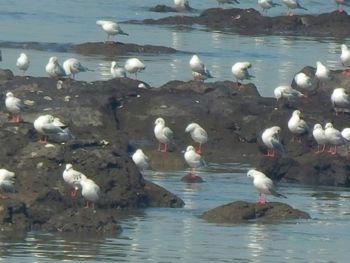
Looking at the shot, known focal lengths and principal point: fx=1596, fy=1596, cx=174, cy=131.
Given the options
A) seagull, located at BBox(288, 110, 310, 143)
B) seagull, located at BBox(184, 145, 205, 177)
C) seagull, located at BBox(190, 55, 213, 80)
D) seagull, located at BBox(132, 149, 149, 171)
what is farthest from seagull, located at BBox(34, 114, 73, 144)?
seagull, located at BBox(190, 55, 213, 80)

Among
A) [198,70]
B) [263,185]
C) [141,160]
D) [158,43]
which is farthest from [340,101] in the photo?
[158,43]

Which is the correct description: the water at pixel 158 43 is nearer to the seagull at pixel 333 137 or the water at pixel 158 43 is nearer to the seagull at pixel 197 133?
the seagull at pixel 197 133

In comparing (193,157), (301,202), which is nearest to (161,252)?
(301,202)

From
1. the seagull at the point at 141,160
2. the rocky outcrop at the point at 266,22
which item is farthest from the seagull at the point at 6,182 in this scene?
the rocky outcrop at the point at 266,22

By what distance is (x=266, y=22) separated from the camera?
178 ft

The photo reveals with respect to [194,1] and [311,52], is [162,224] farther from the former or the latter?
[194,1]

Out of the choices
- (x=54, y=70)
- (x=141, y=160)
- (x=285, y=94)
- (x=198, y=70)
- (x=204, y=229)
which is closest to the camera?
(x=204, y=229)

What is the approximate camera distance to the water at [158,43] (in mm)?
39000

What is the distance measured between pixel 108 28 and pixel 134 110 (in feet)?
44.6

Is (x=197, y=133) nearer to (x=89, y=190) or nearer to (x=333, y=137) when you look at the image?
(x=333, y=137)

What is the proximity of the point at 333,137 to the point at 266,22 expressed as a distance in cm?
2763

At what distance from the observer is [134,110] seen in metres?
29.4

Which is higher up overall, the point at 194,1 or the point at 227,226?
the point at 194,1

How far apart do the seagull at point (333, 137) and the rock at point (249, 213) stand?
5419 mm
